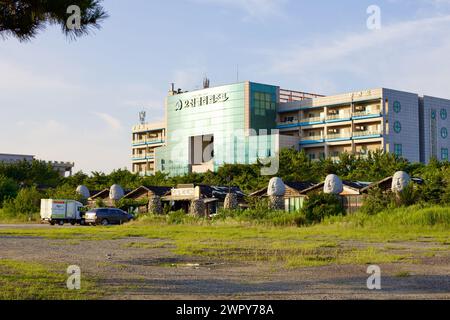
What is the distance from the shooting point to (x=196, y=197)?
188 ft

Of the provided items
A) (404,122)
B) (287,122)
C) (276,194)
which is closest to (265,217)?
(276,194)

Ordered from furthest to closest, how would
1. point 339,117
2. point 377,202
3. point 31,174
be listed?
1. point 339,117
2. point 31,174
3. point 377,202

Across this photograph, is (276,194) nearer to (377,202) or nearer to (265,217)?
(265,217)

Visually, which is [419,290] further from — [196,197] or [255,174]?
[255,174]

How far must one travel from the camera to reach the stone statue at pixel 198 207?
54.1 metres

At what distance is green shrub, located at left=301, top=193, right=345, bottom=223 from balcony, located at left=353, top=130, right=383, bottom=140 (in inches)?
2076

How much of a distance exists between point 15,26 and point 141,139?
123 meters

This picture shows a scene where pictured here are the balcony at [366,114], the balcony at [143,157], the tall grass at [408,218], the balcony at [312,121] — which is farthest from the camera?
the balcony at [143,157]

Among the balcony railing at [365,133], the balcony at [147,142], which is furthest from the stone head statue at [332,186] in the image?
the balcony at [147,142]

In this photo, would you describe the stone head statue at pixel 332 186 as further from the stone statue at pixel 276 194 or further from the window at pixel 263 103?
the window at pixel 263 103

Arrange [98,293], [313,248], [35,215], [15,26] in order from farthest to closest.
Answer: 1. [35,215]
2. [313,248]
3. [15,26]
4. [98,293]

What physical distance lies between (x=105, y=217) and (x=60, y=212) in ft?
13.6

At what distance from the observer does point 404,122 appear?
3831 inches

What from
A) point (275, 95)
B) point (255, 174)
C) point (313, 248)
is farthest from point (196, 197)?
point (275, 95)
